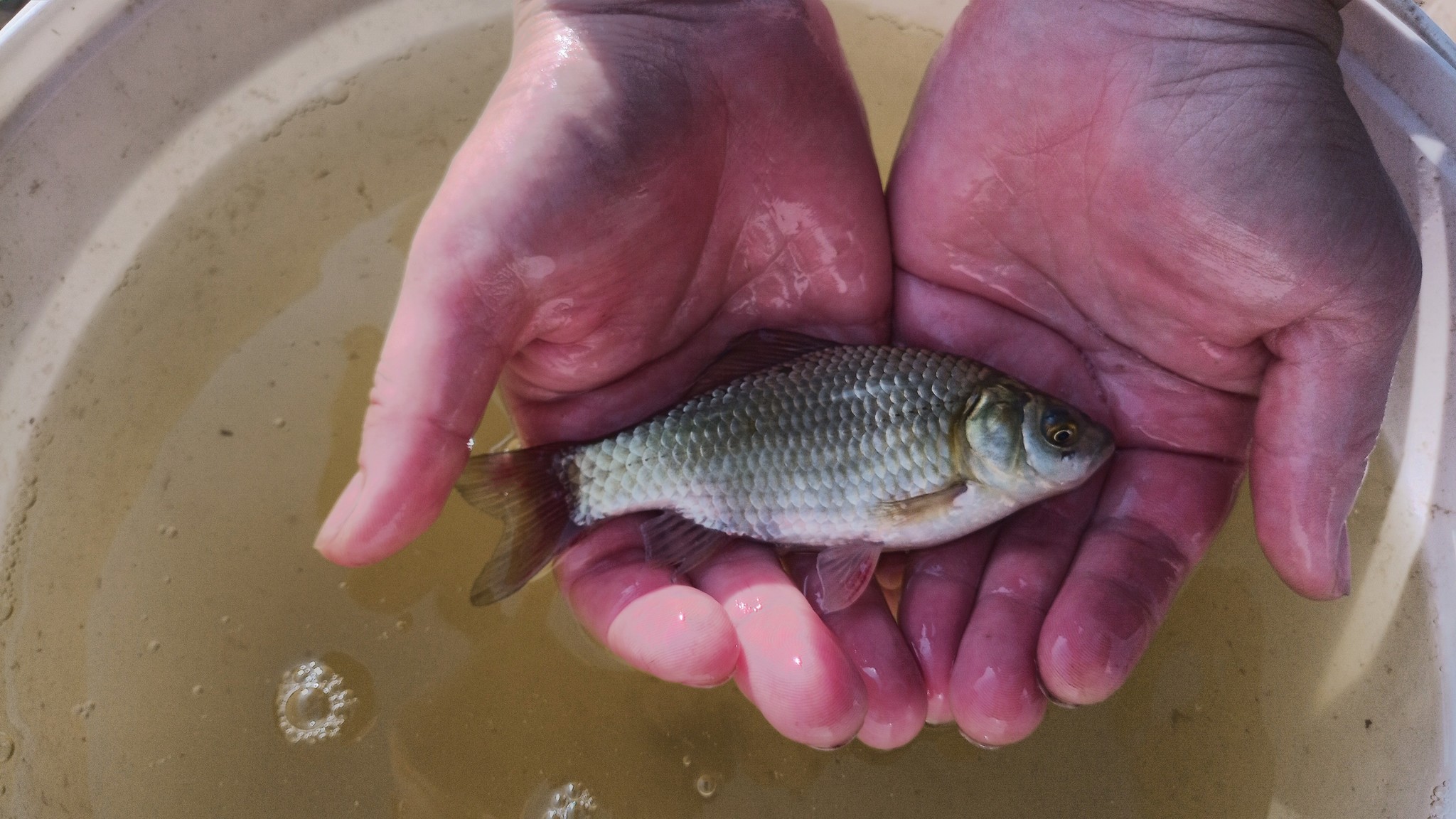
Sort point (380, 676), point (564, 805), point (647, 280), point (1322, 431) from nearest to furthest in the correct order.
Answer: point (1322, 431), point (647, 280), point (564, 805), point (380, 676)

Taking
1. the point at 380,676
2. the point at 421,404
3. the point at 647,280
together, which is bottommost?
the point at 380,676

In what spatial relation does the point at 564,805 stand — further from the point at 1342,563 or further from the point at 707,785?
the point at 1342,563

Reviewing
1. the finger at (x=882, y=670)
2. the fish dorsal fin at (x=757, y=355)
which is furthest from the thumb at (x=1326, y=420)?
the fish dorsal fin at (x=757, y=355)

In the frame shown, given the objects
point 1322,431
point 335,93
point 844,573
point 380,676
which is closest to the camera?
point 1322,431

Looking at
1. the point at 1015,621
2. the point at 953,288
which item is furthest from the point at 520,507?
the point at 953,288

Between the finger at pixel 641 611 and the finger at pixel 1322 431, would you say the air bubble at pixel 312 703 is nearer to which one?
the finger at pixel 641 611

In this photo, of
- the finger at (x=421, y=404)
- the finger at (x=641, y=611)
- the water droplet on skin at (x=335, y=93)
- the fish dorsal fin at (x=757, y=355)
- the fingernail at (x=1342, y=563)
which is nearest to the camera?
the finger at (x=421, y=404)

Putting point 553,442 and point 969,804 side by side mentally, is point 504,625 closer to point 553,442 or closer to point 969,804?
point 553,442

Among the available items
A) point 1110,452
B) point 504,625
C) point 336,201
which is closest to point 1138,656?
point 1110,452
